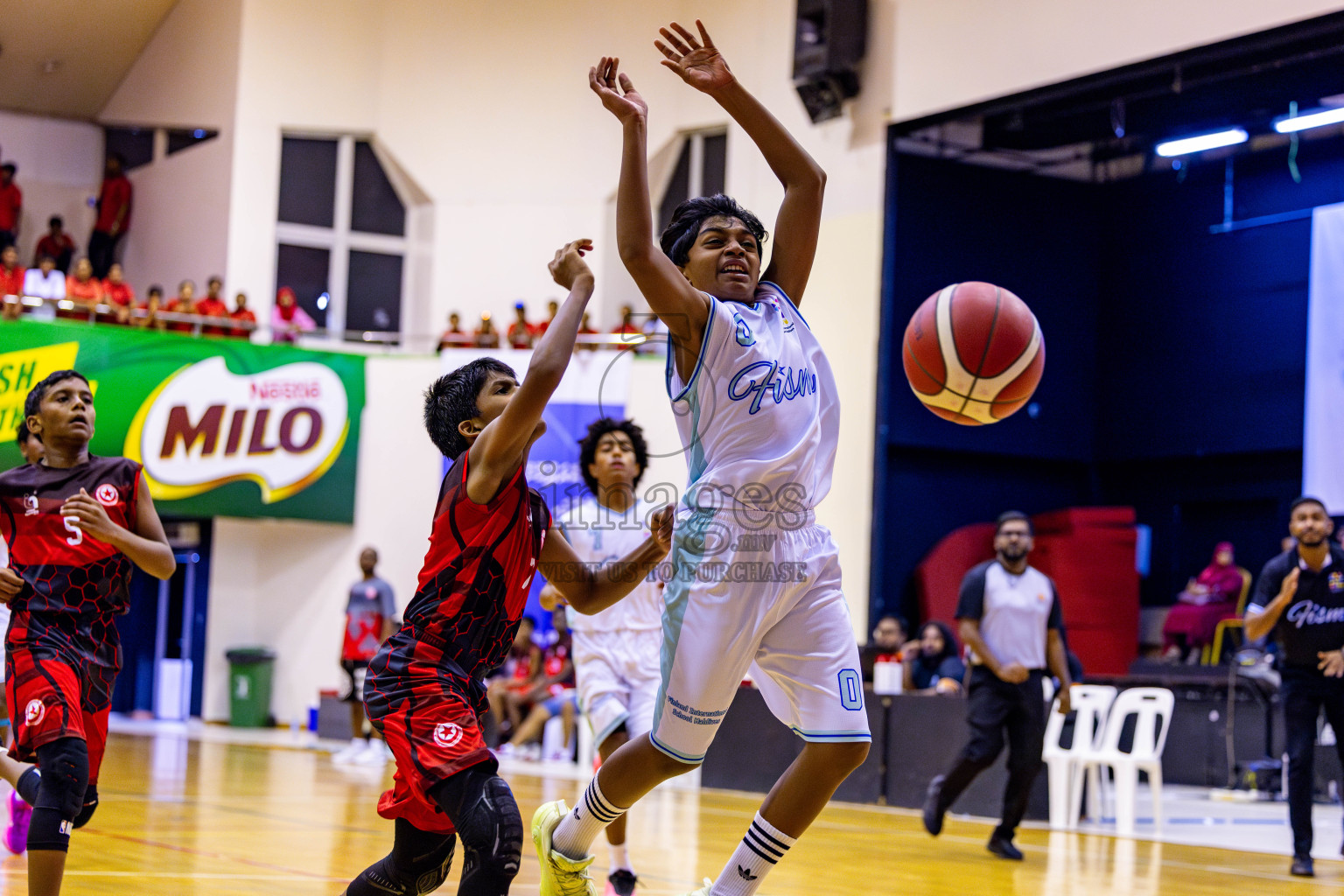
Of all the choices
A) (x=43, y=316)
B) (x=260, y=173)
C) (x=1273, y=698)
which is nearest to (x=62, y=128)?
(x=260, y=173)

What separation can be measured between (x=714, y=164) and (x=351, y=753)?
903 cm

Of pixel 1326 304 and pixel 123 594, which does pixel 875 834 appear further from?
pixel 1326 304

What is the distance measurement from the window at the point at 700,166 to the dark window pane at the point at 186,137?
20.9 feet

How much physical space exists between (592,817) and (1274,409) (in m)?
16.2

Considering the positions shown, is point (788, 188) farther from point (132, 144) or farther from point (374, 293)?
point (132, 144)

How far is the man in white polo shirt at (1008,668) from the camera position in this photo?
26.0 ft

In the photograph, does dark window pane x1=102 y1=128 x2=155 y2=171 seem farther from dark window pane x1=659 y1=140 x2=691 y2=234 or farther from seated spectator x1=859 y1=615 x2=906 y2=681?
seated spectator x1=859 y1=615 x2=906 y2=681

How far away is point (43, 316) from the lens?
15672 mm

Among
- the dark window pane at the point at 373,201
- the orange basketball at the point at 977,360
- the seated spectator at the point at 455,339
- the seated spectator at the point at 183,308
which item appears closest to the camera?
the orange basketball at the point at 977,360

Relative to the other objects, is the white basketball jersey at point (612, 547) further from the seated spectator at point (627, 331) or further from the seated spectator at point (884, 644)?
the seated spectator at point (627, 331)

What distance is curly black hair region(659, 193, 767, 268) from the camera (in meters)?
4.12

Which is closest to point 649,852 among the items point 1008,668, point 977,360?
point 1008,668

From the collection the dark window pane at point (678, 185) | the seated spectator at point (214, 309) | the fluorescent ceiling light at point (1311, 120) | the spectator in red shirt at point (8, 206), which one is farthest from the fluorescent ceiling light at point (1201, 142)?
the spectator in red shirt at point (8, 206)

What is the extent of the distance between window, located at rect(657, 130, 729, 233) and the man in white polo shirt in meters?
10.3
